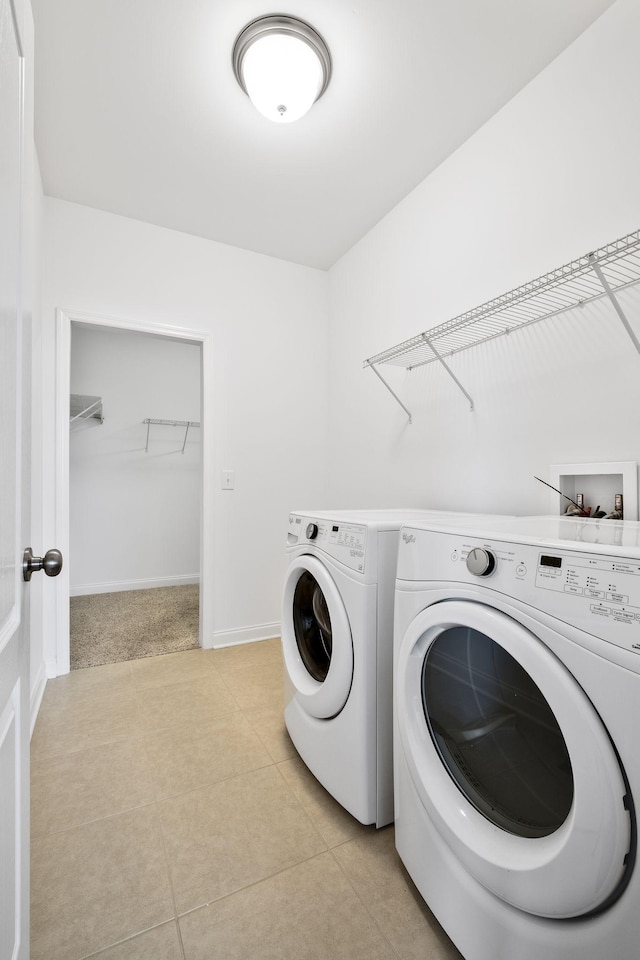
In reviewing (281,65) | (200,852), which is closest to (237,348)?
(281,65)

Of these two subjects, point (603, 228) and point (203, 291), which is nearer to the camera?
point (603, 228)

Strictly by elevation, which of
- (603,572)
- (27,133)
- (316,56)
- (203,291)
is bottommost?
(603,572)

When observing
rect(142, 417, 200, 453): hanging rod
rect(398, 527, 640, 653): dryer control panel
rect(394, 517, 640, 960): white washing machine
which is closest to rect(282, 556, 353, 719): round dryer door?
rect(394, 517, 640, 960): white washing machine

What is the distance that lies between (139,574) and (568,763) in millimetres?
3979

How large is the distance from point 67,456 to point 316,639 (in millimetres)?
1652

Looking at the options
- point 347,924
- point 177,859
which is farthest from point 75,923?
point 347,924

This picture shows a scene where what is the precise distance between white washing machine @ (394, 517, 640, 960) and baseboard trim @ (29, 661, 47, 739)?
64.7 inches

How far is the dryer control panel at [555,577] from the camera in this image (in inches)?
26.1

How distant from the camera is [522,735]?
34.6 inches

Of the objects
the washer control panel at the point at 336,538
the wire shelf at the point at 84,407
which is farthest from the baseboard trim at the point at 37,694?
the wire shelf at the point at 84,407

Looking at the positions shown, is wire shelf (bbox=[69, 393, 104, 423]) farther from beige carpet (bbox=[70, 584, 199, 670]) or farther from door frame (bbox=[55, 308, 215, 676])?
beige carpet (bbox=[70, 584, 199, 670])

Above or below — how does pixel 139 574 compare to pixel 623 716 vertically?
below

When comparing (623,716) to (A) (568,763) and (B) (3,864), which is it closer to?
(A) (568,763)

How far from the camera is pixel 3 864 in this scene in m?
0.61
